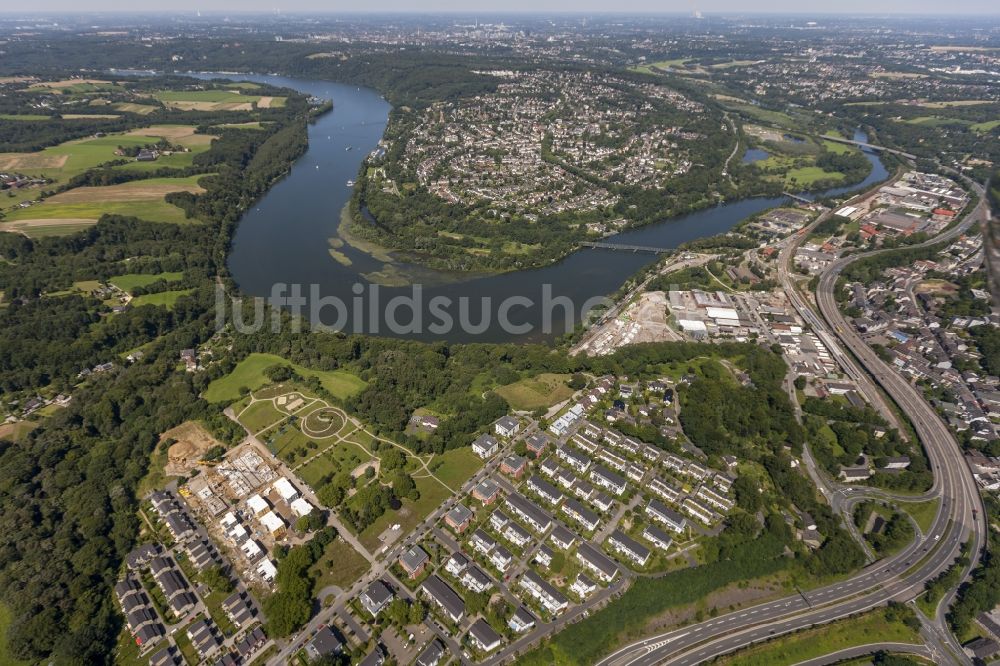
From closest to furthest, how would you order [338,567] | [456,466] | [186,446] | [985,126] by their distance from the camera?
[338,567] < [456,466] < [186,446] < [985,126]

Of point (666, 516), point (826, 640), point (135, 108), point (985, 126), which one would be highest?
point (985, 126)

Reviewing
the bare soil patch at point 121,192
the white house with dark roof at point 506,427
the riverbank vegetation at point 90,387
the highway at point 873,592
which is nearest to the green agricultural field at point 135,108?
the riverbank vegetation at point 90,387

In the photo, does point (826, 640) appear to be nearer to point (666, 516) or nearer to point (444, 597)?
point (666, 516)

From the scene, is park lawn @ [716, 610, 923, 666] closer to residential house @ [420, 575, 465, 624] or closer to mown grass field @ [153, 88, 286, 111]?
residential house @ [420, 575, 465, 624]

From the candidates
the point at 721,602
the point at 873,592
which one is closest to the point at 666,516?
the point at 721,602

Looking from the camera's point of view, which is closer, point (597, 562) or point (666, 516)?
point (597, 562)

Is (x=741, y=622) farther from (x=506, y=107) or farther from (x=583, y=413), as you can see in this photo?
(x=506, y=107)

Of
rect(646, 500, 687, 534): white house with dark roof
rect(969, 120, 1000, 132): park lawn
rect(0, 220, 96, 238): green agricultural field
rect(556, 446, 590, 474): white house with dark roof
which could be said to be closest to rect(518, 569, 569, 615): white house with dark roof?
rect(646, 500, 687, 534): white house with dark roof
